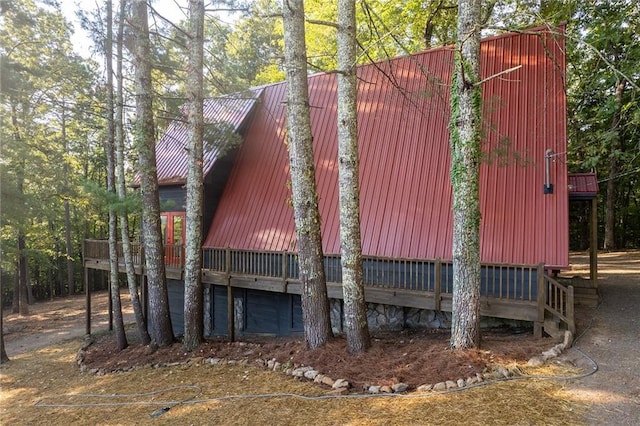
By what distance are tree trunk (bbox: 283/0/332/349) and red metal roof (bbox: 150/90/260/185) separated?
424 centimetres

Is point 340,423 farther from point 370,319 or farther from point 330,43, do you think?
point 330,43

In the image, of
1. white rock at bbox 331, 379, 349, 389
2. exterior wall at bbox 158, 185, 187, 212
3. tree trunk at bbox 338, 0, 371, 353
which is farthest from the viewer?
exterior wall at bbox 158, 185, 187, 212

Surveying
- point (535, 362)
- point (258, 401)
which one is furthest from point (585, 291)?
point (258, 401)

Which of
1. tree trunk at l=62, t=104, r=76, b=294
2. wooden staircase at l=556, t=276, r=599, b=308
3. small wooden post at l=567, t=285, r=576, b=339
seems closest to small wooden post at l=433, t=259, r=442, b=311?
small wooden post at l=567, t=285, r=576, b=339

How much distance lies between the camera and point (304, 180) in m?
5.90

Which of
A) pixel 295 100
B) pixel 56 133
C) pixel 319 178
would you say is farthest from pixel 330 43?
pixel 56 133

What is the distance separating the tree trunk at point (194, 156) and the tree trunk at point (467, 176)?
16.4ft

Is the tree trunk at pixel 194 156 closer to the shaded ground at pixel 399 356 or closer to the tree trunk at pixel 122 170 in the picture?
the shaded ground at pixel 399 356

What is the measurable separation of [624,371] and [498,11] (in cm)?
1491

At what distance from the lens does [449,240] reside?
7.96 metres

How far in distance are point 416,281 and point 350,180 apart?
2.91 metres

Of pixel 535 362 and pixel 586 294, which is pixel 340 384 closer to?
pixel 535 362

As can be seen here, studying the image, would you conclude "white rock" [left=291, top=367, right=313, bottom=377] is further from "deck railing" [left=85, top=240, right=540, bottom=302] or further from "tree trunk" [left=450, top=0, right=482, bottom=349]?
"deck railing" [left=85, top=240, right=540, bottom=302]

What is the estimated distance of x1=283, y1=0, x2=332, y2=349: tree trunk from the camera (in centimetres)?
585
